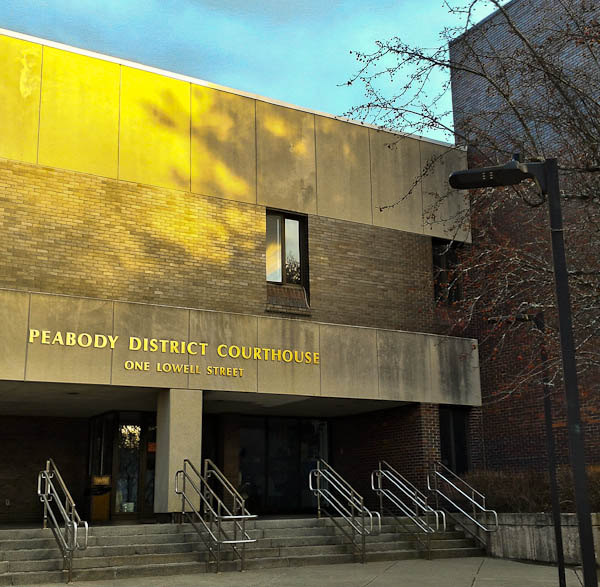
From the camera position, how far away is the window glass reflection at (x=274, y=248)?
1905 centimetres

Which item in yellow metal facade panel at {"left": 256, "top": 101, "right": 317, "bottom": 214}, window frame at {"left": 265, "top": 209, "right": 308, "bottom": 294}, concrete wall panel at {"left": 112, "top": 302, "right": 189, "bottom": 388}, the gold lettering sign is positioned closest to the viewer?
the gold lettering sign

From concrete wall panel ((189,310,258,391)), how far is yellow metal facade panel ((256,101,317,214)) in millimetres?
3035

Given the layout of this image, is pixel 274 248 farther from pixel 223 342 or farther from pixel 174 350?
pixel 174 350

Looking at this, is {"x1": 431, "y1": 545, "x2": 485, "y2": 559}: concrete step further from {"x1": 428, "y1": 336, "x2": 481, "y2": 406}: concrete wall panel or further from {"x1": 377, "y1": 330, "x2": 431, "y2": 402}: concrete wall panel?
{"x1": 428, "y1": 336, "x2": 481, "y2": 406}: concrete wall panel

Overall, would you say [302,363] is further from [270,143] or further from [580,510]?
[580,510]

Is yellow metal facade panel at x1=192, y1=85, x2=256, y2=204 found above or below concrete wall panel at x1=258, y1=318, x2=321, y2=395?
above

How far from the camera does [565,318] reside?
6605mm

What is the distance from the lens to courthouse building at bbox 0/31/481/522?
53.1 ft

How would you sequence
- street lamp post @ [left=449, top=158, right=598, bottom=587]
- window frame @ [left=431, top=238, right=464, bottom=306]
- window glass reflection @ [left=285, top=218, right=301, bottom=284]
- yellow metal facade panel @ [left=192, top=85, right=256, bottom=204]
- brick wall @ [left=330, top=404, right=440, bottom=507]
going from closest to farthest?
street lamp post @ [left=449, top=158, right=598, bottom=587]
yellow metal facade panel @ [left=192, top=85, right=256, bottom=204]
window glass reflection @ [left=285, top=218, right=301, bottom=284]
brick wall @ [left=330, top=404, right=440, bottom=507]
window frame @ [left=431, top=238, right=464, bottom=306]

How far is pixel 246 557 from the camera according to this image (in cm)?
1414

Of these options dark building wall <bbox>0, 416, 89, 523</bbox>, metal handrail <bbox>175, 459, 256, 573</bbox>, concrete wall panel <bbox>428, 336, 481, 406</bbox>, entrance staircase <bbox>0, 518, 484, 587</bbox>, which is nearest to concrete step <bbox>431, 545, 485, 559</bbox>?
entrance staircase <bbox>0, 518, 484, 587</bbox>

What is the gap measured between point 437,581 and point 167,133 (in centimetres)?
1059

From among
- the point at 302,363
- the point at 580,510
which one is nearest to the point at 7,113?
the point at 302,363

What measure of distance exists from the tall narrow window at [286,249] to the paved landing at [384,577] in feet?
23.0
